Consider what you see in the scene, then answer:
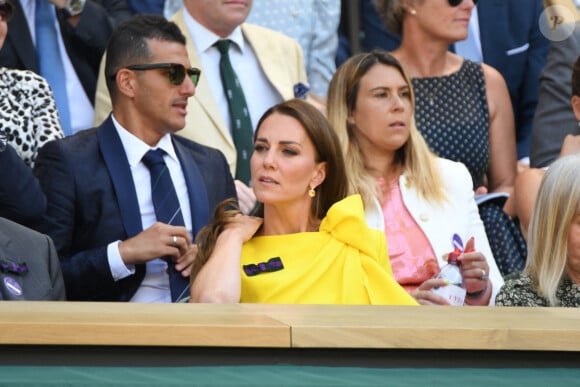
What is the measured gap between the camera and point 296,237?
14.1ft

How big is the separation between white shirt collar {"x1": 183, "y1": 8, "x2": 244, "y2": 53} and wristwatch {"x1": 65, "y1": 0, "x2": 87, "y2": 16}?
0.51m

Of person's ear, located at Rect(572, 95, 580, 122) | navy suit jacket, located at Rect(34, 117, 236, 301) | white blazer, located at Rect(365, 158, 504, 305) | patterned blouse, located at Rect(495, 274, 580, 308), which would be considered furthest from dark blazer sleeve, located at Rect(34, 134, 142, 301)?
person's ear, located at Rect(572, 95, 580, 122)

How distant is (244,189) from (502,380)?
2.81 meters

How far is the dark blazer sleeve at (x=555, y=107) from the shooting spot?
584 cm

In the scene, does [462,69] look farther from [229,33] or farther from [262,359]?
[262,359]

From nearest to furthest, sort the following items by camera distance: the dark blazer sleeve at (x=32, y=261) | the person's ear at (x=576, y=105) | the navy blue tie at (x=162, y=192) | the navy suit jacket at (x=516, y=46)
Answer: the dark blazer sleeve at (x=32, y=261) → the navy blue tie at (x=162, y=192) → the person's ear at (x=576, y=105) → the navy suit jacket at (x=516, y=46)

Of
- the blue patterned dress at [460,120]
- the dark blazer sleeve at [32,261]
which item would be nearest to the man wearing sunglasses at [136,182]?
the dark blazer sleeve at [32,261]

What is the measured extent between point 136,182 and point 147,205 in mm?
100

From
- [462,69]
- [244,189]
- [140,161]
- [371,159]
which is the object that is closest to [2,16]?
[140,161]

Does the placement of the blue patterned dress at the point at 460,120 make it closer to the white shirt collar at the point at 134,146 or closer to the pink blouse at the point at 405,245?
the pink blouse at the point at 405,245

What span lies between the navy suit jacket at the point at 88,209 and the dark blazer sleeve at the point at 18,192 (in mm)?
243

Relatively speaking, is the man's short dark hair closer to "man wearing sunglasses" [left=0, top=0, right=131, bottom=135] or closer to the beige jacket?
the beige jacket

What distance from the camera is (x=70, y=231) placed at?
15.5 ft

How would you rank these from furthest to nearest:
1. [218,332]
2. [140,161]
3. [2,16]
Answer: [140,161], [2,16], [218,332]
